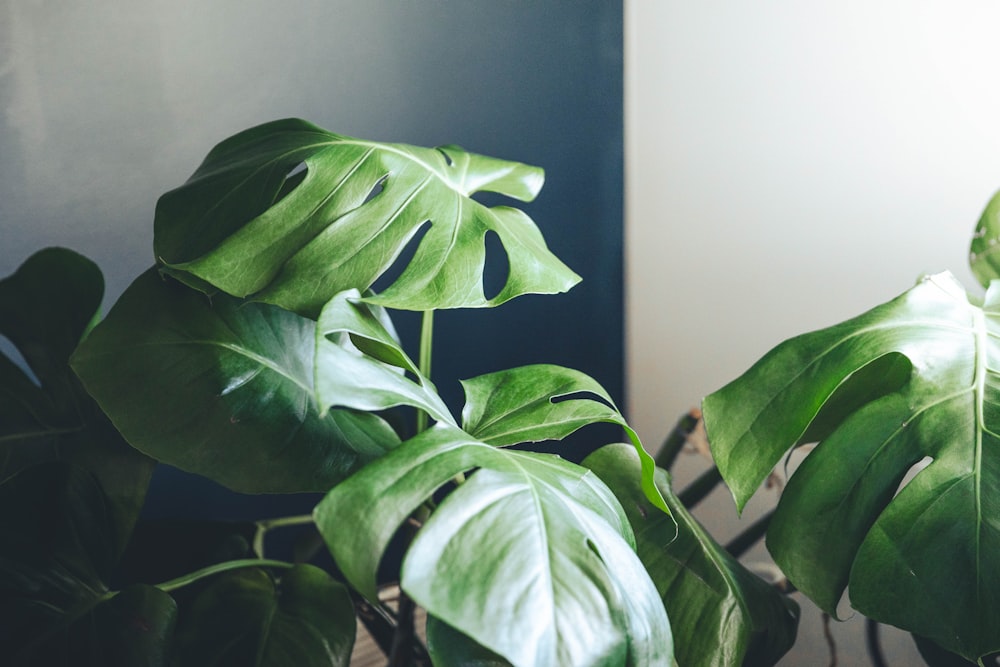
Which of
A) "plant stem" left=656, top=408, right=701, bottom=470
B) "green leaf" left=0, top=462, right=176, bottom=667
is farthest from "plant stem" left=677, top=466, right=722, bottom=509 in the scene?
"green leaf" left=0, top=462, right=176, bottom=667

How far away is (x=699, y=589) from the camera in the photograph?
22.3 inches

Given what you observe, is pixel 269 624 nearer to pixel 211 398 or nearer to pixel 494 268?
pixel 211 398

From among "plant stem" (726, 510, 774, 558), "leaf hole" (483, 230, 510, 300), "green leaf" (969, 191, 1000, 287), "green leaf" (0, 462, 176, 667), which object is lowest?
"plant stem" (726, 510, 774, 558)

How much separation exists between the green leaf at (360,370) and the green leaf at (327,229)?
1.2 inches

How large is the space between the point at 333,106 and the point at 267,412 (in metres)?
0.56

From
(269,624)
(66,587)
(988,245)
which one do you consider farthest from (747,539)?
(66,587)

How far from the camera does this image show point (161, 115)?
0.90 meters

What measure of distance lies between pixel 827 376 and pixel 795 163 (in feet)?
1.88

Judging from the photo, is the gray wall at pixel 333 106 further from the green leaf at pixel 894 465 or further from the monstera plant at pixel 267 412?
the green leaf at pixel 894 465

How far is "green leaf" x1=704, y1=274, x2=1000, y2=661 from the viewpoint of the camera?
1.51 feet

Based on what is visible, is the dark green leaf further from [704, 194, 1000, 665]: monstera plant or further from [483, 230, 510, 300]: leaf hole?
[483, 230, 510, 300]: leaf hole

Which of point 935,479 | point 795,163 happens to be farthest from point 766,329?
point 935,479

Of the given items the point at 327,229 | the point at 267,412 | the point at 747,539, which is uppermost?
the point at 327,229

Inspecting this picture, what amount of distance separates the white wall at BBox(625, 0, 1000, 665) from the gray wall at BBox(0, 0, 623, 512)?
6cm
